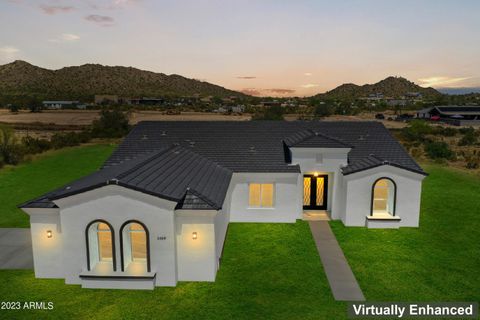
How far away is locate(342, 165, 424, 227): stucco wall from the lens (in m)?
18.8

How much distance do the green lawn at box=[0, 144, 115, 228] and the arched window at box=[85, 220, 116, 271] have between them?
9.00 meters

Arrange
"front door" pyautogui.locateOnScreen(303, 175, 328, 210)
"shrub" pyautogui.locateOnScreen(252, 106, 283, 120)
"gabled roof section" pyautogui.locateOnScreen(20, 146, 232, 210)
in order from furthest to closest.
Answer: "shrub" pyautogui.locateOnScreen(252, 106, 283, 120) → "front door" pyautogui.locateOnScreen(303, 175, 328, 210) → "gabled roof section" pyautogui.locateOnScreen(20, 146, 232, 210)

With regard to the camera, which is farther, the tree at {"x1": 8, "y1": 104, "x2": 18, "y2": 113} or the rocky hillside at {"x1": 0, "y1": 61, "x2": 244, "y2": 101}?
the rocky hillside at {"x1": 0, "y1": 61, "x2": 244, "y2": 101}

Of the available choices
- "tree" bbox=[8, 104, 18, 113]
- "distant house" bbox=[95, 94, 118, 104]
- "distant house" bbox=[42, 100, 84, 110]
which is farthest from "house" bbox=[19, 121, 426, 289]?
"distant house" bbox=[42, 100, 84, 110]

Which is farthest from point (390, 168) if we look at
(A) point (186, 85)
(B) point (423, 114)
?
(A) point (186, 85)

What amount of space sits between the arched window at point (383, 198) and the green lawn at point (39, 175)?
20.3 meters

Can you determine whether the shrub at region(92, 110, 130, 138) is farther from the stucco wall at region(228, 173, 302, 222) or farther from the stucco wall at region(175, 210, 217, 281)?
the stucco wall at region(175, 210, 217, 281)

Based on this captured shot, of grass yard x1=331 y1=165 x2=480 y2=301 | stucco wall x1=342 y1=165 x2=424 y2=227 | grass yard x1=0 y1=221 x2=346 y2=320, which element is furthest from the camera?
stucco wall x1=342 y1=165 x2=424 y2=227

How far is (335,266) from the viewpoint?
1470 centimetres

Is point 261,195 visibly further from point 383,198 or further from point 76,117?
point 76,117

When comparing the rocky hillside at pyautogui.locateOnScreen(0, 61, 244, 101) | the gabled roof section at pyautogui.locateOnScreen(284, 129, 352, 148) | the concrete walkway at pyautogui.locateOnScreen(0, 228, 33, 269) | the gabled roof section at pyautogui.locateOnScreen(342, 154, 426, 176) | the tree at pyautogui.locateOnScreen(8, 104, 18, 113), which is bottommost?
the concrete walkway at pyautogui.locateOnScreen(0, 228, 33, 269)

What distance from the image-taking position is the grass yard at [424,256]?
12.7m

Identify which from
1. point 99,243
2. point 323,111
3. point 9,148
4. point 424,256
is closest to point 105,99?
point 323,111

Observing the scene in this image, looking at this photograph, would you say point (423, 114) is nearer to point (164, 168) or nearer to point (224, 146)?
point (224, 146)
